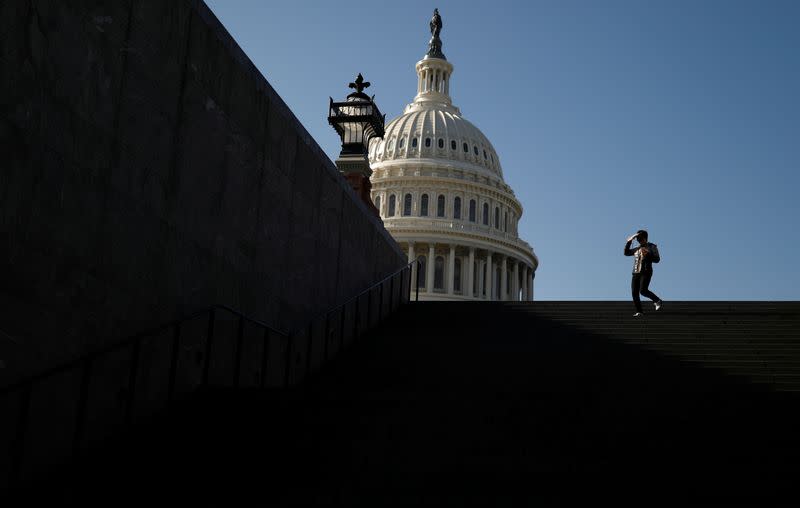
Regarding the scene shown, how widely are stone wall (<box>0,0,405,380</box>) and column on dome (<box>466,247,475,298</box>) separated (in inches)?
2957

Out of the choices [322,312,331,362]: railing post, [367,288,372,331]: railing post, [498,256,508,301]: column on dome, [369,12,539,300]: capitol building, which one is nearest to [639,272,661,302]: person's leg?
[367,288,372,331]: railing post

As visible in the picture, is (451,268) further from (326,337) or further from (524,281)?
(326,337)

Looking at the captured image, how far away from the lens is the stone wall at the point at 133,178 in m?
7.93

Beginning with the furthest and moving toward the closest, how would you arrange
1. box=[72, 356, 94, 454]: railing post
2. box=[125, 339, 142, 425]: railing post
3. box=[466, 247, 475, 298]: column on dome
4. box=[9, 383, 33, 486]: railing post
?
box=[466, 247, 475, 298]: column on dome, box=[125, 339, 142, 425]: railing post, box=[72, 356, 94, 454]: railing post, box=[9, 383, 33, 486]: railing post

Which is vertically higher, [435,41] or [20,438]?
[435,41]

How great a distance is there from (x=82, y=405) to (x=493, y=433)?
4258mm

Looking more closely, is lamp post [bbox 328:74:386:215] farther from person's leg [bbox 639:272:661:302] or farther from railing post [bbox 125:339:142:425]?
railing post [bbox 125:339:142:425]

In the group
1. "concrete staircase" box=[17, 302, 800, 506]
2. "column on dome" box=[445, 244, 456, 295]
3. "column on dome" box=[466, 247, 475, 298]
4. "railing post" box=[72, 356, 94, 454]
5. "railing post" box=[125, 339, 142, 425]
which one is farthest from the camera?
"column on dome" box=[466, 247, 475, 298]

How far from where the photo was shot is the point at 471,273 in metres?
90.8

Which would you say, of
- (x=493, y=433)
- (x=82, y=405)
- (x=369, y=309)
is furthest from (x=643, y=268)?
(x=82, y=405)

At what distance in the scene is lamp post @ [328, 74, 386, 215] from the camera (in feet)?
95.0

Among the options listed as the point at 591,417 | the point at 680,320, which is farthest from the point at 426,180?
the point at 591,417

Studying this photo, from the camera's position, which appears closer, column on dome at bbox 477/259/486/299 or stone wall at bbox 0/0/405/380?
stone wall at bbox 0/0/405/380

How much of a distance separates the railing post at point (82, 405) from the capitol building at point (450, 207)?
77.1 metres
